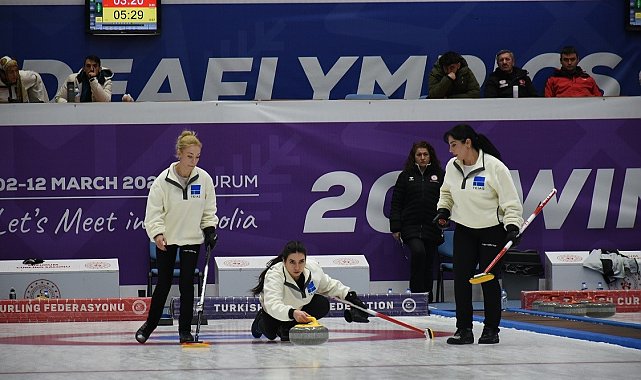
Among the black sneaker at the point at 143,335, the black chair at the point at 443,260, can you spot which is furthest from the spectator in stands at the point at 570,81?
the black sneaker at the point at 143,335

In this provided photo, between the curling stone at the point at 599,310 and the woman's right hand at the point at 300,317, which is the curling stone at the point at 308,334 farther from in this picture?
the curling stone at the point at 599,310

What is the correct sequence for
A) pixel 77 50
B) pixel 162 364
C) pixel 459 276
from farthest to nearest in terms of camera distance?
pixel 77 50 → pixel 459 276 → pixel 162 364

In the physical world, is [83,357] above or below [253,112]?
below

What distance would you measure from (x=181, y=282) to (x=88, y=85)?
19.7ft

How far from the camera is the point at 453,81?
557 inches

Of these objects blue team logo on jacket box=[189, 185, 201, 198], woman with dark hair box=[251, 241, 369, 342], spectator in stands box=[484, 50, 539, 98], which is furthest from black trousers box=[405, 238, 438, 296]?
blue team logo on jacket box=[189, 185, 201, 198]

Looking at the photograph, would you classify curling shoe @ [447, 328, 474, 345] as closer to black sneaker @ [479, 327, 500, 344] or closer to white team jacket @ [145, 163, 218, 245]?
black sneaker @ [479, 327, 500, 344]

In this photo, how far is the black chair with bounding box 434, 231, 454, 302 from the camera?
1380 centimetres

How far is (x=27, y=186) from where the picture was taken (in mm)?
13508

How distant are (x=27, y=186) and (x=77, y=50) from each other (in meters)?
2.69

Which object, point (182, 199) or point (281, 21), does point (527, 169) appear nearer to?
point (281, 21)

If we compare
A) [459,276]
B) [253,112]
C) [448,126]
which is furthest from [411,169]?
[459,276]

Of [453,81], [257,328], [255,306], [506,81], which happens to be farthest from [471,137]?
[506,81]

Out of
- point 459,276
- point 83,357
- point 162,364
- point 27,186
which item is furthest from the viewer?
point 27,186
